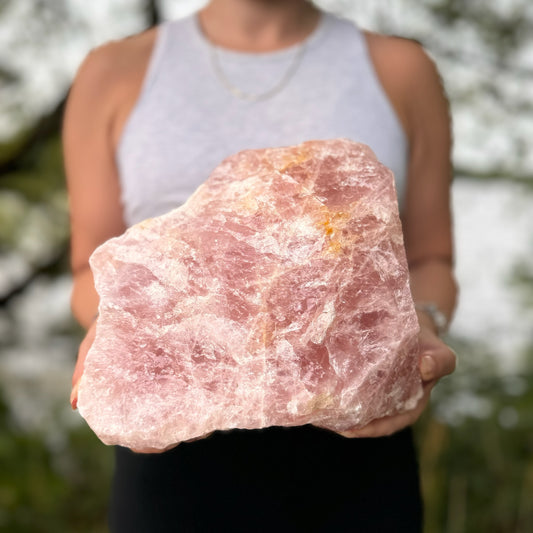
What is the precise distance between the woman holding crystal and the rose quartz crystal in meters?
0.15

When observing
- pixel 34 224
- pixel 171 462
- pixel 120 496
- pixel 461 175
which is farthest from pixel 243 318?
pixel 461 175

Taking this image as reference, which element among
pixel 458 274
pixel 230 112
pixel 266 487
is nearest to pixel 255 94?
pixel 230 112

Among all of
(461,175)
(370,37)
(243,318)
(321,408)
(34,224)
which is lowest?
(461,175)

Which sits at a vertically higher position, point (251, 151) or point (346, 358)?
point (251, 151)

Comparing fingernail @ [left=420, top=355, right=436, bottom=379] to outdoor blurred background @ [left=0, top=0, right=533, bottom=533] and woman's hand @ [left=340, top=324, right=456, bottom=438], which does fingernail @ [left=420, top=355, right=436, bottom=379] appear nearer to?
woman's hand @ [left=340, top=324, right=456, bottom=438]

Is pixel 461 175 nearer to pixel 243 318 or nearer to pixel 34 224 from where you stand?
pixel 34 224

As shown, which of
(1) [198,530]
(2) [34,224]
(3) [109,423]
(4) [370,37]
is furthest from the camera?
(2) [34,224]

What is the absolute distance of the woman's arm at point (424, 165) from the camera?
1.14m

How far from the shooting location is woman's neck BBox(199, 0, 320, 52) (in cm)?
113

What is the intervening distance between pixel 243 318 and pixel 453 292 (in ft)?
1.84

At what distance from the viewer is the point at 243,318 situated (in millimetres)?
792

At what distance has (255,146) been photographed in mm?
1061

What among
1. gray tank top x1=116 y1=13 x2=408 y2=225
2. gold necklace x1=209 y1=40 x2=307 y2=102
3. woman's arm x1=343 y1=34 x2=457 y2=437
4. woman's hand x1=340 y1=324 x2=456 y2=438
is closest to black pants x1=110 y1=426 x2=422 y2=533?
woman's hand x1=340 y1=324 x2=456 y2=438

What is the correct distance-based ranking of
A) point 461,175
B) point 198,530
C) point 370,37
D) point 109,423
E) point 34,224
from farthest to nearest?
1. point 461,175
2. point 34,224
3. point 370,37
4. point 198,530
5. point 109,423
